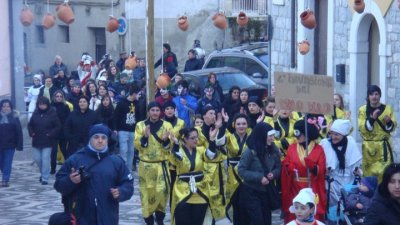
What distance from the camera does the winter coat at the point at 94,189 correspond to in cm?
1033

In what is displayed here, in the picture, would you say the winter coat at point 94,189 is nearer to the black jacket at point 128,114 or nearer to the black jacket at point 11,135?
the black jacket at point 11,135

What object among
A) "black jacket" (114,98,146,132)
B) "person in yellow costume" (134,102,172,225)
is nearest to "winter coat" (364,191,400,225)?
"person in yellow costume" (134,102,172,225)

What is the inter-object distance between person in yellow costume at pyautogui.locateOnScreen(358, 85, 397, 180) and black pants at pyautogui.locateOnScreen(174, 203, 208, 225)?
3.13 meters

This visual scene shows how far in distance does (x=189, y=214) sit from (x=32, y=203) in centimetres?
440

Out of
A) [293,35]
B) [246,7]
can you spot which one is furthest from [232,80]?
[246,7]

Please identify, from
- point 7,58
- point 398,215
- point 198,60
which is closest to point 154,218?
point 398,215

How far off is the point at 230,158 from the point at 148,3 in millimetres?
4930

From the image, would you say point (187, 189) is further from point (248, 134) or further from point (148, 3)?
point (148, 3)

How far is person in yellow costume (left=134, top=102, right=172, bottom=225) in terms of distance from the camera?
1427cm

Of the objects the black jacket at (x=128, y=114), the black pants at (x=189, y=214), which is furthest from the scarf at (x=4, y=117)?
the black pants at (x=189, y=214)

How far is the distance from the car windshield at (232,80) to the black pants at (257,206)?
41.5ft

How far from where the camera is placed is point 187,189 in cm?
1305

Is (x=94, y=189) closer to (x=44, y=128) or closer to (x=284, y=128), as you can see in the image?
(x=284, y=128)

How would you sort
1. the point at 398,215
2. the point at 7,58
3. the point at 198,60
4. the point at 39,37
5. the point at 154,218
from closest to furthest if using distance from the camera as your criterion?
1. the point at 398,215
2. the point at 154,218
3. the point at 7,58
4. the point at 198,60
5. the point at 39,37
